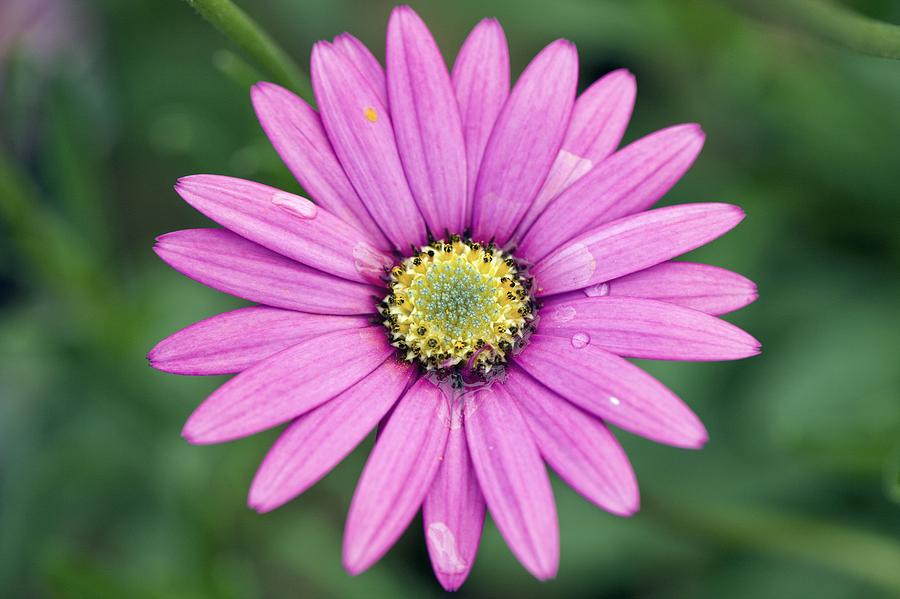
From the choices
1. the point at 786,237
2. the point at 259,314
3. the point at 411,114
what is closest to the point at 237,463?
the point at 259,314

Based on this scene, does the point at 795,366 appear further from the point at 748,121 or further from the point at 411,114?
the point at 411,114

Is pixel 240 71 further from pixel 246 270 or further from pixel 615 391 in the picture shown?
pixel 615 391

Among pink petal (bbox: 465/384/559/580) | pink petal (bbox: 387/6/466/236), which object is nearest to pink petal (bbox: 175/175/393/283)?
pink petal (bbox: 387/6/466/236)

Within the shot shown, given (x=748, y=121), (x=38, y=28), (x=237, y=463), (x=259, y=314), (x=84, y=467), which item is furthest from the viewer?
(x=38, y=28)

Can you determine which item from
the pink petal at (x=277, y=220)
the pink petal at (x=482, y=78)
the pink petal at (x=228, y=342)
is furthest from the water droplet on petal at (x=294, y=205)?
the pink petal at (x=482, y=78)

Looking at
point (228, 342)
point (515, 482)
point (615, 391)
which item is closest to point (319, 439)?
point (228, 342)

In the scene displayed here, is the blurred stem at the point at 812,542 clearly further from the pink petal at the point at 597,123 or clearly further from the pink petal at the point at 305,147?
the pink petal at the point at 305,147
